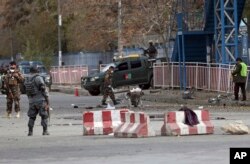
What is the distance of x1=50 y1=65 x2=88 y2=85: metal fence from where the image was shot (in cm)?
5772

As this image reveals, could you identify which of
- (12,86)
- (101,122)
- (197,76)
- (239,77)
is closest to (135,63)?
(197,76)

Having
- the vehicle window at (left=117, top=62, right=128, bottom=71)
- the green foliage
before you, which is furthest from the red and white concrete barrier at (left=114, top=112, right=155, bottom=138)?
the green foliage

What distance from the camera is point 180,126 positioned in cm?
1706

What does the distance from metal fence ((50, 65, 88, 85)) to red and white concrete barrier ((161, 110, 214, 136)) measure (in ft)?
130

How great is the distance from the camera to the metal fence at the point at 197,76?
33.3m

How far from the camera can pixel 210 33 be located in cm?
3775

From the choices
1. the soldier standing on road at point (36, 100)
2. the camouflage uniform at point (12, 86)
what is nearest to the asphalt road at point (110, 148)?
the soldier standing on road at point (36, 100)

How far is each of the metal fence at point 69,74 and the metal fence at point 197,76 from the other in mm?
16215

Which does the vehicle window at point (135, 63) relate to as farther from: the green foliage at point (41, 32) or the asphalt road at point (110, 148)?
the green foliage at point (41, 32)

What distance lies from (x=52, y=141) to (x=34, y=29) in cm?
5768

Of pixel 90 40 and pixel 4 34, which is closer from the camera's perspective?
pixel 90 40

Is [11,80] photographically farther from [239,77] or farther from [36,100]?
[239,77]

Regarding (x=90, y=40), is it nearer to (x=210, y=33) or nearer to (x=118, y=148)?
(x=210, y=33)

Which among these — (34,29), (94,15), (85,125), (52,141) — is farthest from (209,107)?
(34,29)
